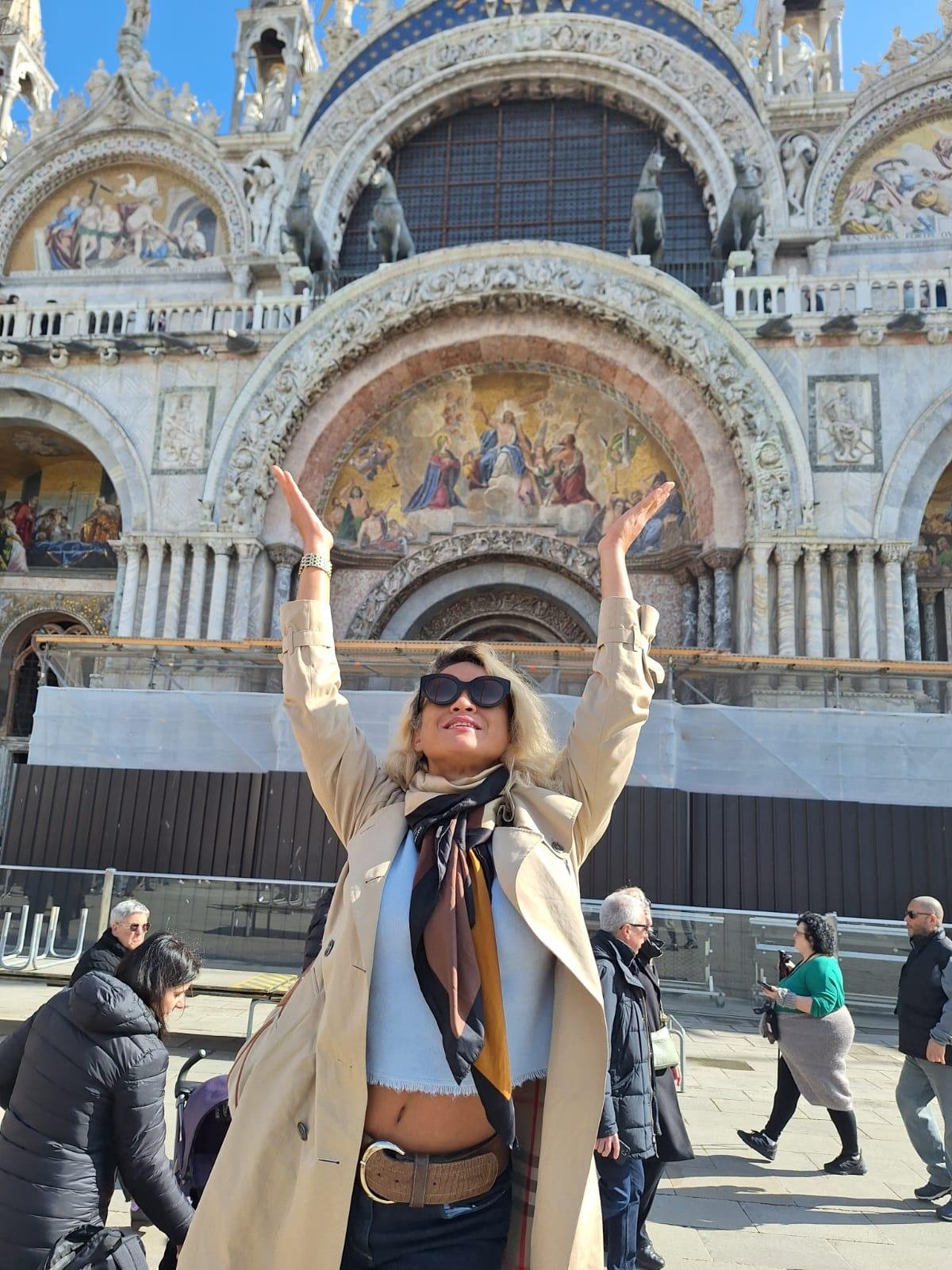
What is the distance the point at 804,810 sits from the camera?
10.5 meters

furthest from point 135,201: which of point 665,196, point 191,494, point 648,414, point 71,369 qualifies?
point 648,414

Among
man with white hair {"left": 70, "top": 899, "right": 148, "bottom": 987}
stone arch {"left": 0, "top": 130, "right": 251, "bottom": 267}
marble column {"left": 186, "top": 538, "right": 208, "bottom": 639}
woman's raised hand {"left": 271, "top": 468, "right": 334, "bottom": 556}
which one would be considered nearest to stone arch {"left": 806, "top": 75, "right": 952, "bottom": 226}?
stone arch {"left": 0, "top": 130, "right": 251, "bottom": 267}

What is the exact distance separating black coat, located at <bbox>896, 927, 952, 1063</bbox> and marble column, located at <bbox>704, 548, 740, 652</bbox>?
8578mm

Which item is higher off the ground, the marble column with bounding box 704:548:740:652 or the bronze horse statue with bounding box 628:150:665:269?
the bronze horse statue with bounding box 628:150:665:269

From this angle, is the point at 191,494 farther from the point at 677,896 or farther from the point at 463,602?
the point at 677,896

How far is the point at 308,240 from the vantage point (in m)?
15.9

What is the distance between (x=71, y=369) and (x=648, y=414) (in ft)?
31.8

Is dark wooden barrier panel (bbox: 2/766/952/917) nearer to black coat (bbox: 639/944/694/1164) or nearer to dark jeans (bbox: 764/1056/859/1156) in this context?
dark jeans (bbox: 764/1056/859/1156)

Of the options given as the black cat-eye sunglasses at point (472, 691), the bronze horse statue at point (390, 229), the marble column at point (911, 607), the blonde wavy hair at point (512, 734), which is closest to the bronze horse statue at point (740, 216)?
the bronze horse statue at point (390, 229)

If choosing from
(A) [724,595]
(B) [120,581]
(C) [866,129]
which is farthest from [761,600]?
(C) [866,129]

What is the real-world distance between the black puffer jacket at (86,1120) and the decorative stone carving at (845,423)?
12.7 m

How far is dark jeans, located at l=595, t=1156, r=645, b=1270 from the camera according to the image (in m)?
3.20

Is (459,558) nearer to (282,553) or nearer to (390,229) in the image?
(282,553)

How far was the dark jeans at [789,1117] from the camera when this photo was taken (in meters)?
4.66
